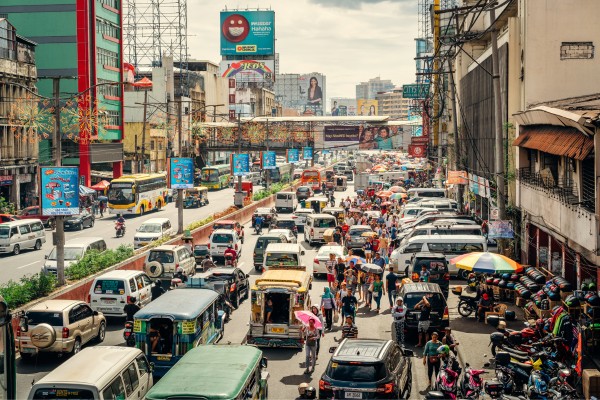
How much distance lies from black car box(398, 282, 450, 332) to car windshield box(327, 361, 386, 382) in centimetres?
790

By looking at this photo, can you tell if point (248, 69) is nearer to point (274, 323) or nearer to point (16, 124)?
point (16, 124)

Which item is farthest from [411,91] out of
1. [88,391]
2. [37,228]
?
[88,391]

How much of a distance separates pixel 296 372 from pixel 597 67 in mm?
21410

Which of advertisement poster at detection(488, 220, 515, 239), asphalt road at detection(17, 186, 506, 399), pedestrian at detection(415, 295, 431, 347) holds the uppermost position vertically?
advertisement poster at detection(488, 220, 515, 239)

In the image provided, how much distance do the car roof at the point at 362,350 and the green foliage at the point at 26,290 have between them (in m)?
12.3

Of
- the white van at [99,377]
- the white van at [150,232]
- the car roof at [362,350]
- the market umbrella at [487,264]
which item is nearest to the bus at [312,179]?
the white van at [150,232]

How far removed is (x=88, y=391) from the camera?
570 inches

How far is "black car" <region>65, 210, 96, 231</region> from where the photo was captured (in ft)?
194

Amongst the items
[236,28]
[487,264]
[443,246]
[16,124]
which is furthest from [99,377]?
[236,28]

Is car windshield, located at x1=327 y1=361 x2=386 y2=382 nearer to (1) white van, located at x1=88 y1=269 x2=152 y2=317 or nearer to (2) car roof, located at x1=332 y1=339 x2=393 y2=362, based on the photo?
(2) car roof, located at x1=332 y1=339 x2=393 y2=362

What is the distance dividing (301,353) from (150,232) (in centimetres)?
2660

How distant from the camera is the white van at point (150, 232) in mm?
47469

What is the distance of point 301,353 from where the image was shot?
23.4 m

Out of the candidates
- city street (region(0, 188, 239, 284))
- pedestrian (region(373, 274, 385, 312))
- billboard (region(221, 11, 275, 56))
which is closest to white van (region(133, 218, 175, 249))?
city street (region(0, 188, 239, 284))
